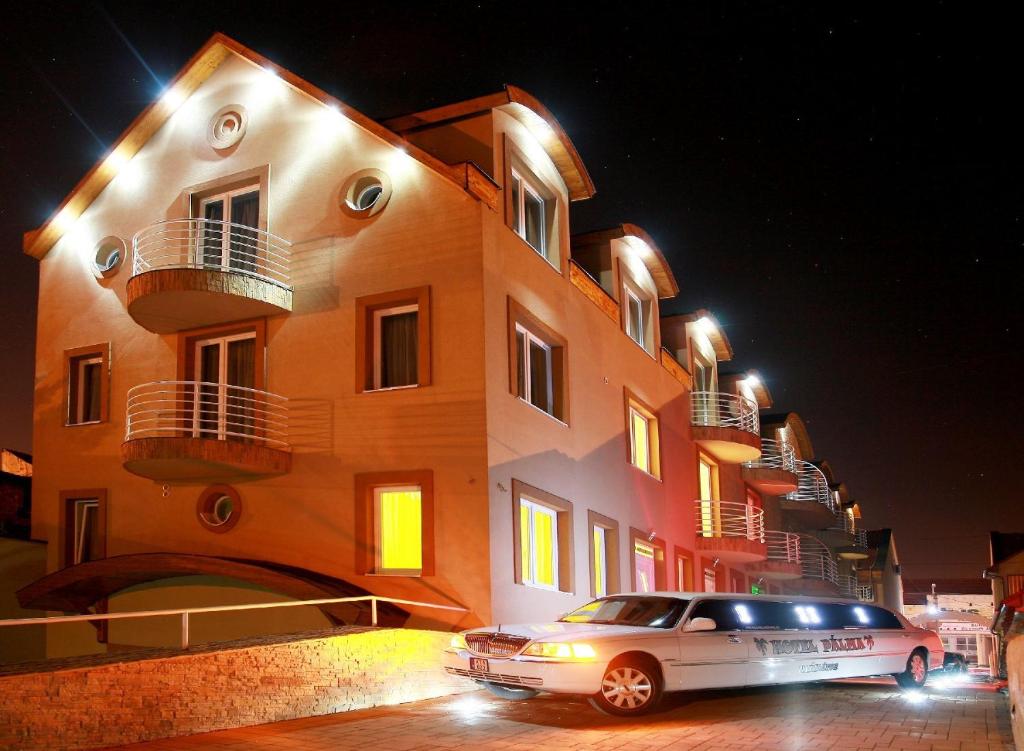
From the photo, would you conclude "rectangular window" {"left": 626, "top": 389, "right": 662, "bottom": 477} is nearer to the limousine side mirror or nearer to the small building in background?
the limousine side mirror

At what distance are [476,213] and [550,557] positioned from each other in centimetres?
620

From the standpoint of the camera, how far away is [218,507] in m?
18.4

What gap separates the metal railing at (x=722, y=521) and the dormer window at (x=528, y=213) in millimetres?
9536

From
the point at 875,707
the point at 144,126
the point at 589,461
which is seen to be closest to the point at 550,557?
the point at 589,461

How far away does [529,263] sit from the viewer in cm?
1878

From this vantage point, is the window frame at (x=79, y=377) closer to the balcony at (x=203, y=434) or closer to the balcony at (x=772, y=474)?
the balcony at (x=203, y=434)

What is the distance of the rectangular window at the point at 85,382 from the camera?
65.7 feet

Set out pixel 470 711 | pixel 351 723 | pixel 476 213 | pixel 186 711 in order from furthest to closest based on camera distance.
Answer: pixel 476 213
pixel 470 711
pixel 351 723
pixel 186 711

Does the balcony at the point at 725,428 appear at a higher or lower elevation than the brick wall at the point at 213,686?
higher

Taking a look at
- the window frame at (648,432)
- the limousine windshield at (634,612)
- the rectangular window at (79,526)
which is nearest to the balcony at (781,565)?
the window frame at (648,432)

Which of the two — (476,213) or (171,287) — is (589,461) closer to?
(476,213)

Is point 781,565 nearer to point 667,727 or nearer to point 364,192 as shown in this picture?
point 364,192

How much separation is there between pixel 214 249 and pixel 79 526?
569cm

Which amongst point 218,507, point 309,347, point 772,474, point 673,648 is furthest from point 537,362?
point 772,474
